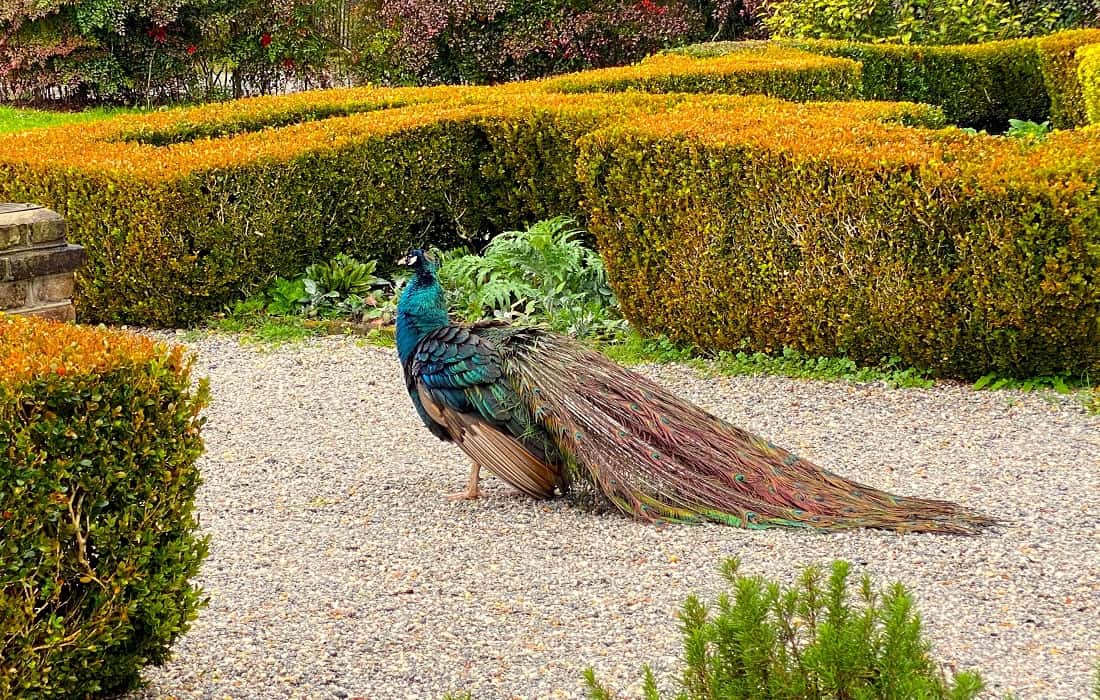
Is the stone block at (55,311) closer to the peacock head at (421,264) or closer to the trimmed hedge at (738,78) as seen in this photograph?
the peacock head at (421,264)

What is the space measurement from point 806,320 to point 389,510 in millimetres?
2941

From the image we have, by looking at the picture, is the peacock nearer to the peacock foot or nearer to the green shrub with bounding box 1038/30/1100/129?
the peacock foot

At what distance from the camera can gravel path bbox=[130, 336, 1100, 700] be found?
404 cm

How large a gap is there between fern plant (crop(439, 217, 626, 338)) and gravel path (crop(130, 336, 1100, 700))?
6.08 feet

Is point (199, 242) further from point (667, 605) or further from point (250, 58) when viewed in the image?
point (250, 58)

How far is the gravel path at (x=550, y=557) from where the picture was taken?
4035 millimetres

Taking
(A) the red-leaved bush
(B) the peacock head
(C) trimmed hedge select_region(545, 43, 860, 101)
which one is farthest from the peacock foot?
(A) the red-leaved bush

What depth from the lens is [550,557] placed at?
4.91m

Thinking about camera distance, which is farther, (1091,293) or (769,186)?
(769,186)

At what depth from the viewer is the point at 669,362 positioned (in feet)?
25.9

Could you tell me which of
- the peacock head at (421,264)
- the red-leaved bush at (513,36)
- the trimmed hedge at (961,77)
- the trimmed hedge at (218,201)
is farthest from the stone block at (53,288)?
the red-leaved bush at (513,36)

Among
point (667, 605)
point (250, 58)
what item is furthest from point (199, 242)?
point (250, 58)

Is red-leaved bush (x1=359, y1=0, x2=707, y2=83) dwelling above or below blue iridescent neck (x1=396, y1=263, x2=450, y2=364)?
below

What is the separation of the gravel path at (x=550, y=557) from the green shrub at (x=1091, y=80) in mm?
7392
